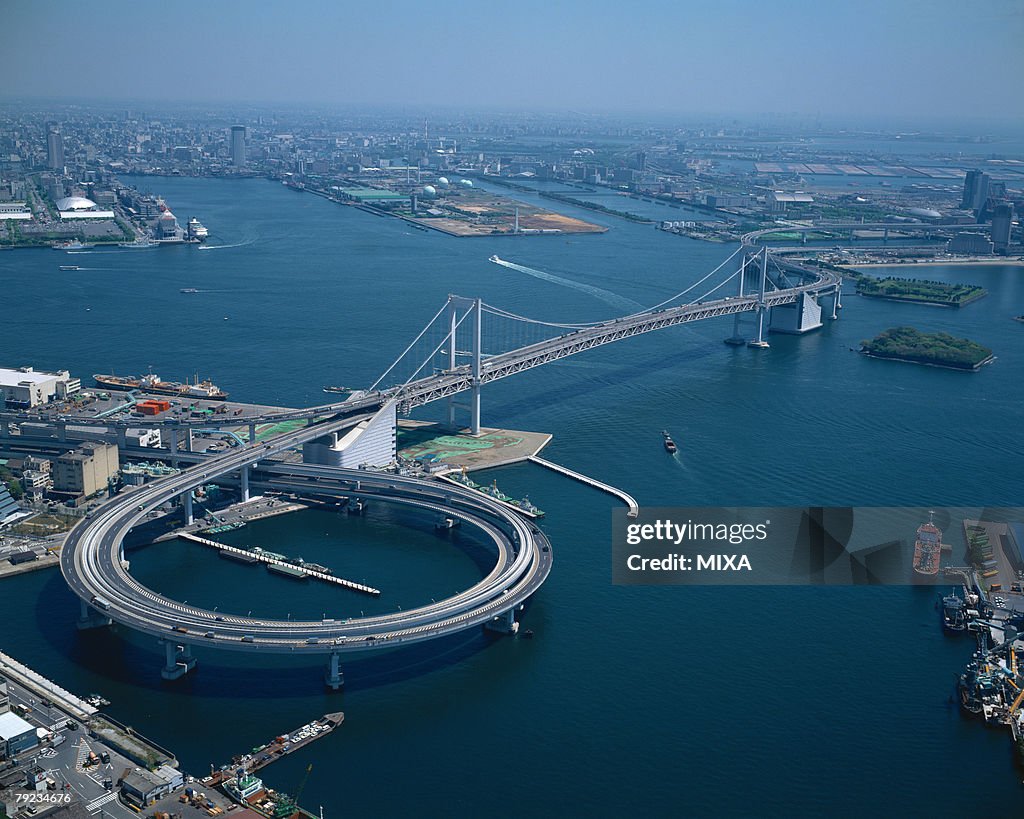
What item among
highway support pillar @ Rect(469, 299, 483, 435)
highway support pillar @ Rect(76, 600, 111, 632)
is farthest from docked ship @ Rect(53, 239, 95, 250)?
highway support pillar @ Rect(76, 600, 111, 632)

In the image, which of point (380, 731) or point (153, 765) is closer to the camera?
point (153, 765)

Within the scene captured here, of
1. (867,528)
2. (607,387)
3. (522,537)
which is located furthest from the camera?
(607,387)

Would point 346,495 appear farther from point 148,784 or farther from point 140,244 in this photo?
point 140,244

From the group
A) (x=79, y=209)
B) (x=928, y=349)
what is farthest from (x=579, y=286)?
(x=79, y=209)

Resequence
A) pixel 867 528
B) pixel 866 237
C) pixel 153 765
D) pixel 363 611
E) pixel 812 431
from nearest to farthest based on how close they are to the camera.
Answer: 1. pixel 153 765
2. pixel 363 611
3. pixel 867 528
4. pixel 812 431
5. pixel 866 237

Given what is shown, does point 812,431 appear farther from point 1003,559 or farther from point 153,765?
point 153,765

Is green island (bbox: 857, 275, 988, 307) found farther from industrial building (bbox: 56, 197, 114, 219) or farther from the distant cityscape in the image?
industrial building (bbox: 56, 197, 114, 219)

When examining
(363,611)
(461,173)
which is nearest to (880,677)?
(363,611)
